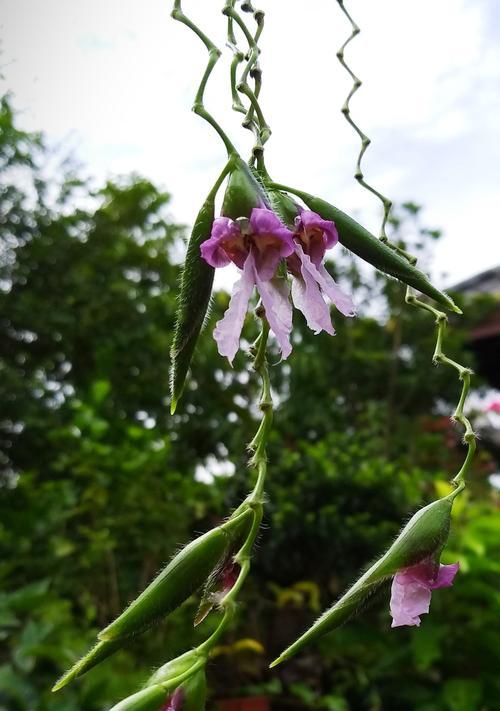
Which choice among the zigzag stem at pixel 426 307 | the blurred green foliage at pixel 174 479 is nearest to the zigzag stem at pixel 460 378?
the zigzag stem at pixel 426 307

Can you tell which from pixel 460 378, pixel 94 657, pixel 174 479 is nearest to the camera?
pixel 94 657

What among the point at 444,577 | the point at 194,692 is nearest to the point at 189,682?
the point at 194,692

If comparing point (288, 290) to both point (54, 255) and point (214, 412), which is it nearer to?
point (54, 255)

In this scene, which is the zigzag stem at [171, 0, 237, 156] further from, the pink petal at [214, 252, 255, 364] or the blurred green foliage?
the blurred green foliage

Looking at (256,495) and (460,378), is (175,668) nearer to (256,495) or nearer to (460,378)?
(256,495)

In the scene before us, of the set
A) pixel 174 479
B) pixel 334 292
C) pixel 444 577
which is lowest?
pixel 174 479

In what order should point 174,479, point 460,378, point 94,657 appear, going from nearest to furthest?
point 94,657
point 460,378
point 174,479

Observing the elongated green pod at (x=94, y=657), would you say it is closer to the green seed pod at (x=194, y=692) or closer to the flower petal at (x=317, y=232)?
the green seed pod at (x=194, y=692)
